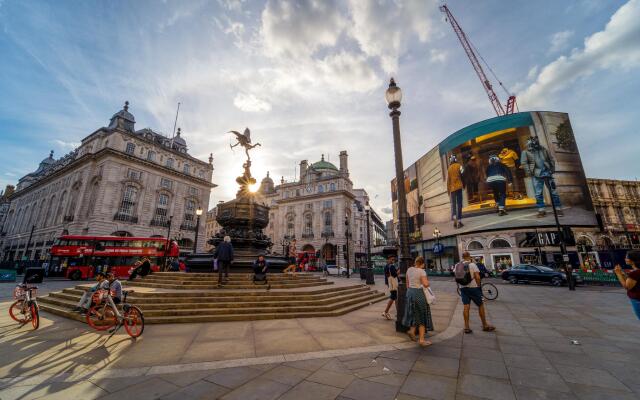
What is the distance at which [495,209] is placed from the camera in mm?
34281

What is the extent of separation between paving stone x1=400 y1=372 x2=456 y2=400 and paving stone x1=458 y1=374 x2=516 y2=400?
141 mm

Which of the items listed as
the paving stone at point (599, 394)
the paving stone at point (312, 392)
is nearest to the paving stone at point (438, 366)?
the paving stone at point (599, 394)

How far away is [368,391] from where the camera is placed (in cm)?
313

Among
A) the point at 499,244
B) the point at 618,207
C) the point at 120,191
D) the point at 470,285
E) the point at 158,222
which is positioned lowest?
the point at 470,285

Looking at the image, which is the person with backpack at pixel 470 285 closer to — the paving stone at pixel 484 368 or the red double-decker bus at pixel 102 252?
the paving stone at pixel 484 368

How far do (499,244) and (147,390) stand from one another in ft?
134

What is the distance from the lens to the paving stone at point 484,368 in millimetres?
3637

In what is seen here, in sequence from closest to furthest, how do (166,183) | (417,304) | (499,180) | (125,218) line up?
(417,304), (499,180), (125,218), (166,183)

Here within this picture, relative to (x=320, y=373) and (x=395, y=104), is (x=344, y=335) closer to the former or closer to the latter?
(x=320, y=373)

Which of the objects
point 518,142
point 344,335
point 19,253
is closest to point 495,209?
point 518,142

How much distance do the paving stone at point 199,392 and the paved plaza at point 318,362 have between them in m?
0.01

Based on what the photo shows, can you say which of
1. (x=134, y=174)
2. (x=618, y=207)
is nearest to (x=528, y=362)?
(x=134, y=174)

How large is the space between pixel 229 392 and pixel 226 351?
62.4 inches

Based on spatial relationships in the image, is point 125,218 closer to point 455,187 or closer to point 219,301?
point 219,301
